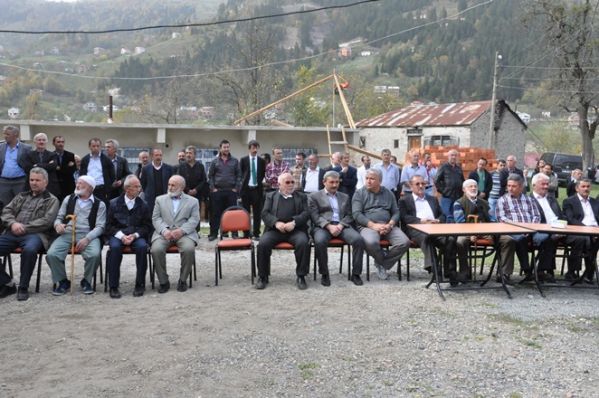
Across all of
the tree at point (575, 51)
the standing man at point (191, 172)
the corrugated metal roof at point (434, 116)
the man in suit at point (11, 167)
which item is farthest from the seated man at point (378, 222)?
the tree at point (575, 51)

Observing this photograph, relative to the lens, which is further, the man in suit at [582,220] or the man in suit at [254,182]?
the man in suit at [254,182]

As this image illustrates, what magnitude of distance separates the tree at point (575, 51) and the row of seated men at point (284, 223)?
23.1 meters

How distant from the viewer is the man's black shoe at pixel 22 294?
5.99m

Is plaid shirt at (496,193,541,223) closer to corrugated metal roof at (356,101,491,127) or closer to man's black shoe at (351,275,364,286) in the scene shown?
man's black shoe at (351,275,364,286)

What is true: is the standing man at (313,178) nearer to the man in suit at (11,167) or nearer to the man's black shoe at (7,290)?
the man in suit at (11,167)

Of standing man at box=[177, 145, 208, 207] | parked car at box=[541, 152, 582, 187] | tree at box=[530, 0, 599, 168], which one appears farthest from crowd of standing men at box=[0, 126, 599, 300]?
tree at box=[530, 0, 599, 168]

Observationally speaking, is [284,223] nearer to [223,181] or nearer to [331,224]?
[331,224]

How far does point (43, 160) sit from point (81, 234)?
1744 millimetres

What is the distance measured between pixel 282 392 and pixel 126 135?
14857 millimetres

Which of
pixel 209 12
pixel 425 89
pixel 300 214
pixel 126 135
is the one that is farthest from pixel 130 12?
pixel 300 214

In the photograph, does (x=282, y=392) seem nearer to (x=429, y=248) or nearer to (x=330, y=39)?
(x=429, y=248)

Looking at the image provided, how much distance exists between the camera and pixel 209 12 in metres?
171

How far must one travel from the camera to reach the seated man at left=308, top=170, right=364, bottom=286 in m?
6.73

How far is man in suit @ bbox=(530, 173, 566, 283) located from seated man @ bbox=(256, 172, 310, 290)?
9.22 feet
